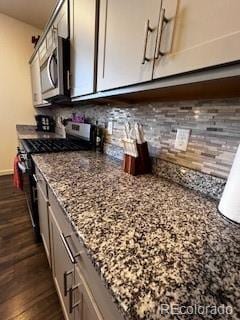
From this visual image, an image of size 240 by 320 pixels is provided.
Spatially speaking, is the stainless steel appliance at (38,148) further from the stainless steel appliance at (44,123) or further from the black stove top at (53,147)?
the stainless steel appliance at (44,123)

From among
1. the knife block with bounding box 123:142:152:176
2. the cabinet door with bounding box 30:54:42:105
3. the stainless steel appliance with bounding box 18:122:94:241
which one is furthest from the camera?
the cabinet door with bounding box 30:54:42:105

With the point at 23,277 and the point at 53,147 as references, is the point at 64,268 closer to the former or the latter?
the point at 23,277

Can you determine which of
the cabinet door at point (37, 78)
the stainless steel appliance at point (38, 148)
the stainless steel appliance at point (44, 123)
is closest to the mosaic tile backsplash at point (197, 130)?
the stainless steel appliance at point (38, 148)

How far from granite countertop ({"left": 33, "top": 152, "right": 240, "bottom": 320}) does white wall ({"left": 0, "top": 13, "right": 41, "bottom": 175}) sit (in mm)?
2893

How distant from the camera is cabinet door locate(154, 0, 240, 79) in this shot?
42 cm

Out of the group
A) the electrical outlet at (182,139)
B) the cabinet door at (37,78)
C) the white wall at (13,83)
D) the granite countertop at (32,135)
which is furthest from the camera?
the white wall at (13,83)

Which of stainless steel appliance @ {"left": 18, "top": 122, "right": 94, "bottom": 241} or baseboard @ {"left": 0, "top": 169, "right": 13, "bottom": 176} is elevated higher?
stainless steel appliance @ {"left": 18, "top": 122, "right": 94, "bottom": 241}

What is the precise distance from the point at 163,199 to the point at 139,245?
31cm

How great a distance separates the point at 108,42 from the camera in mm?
873

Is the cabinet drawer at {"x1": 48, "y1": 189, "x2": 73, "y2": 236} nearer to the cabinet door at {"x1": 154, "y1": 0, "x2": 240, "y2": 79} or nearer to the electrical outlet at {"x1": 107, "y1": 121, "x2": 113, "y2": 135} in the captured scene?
Answer: the cabinet door at {"x1": 154, "y1": 0, "x2": 240, "y2": 79}

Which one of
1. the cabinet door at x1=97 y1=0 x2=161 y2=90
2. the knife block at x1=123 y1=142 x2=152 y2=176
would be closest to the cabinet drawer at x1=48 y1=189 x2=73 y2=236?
the knife block at x1=123 y1=142 x2=152 y2=176

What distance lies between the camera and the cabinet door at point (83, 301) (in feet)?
1.62

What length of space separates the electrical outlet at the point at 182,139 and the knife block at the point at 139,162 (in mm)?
184

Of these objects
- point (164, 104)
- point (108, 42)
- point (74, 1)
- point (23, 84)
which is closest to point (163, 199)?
point (164, 104)
